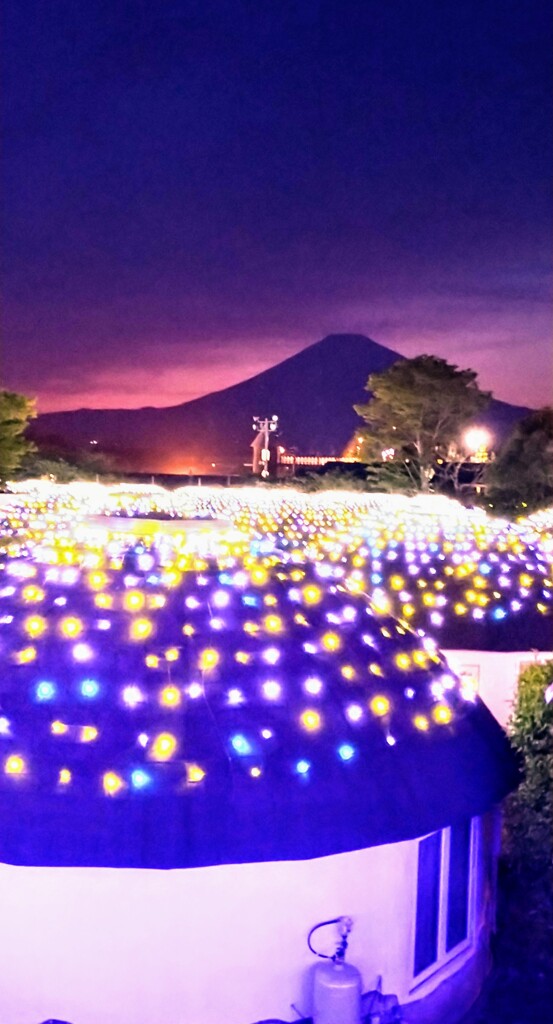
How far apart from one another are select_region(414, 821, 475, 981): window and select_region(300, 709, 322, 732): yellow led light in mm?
971

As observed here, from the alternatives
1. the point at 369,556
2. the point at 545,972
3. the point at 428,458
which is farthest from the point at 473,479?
the point at 545,972

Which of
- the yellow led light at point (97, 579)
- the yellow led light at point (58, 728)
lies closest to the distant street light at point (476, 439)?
the yellow led light at point (97, 579)

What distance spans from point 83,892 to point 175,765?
744 millimetres

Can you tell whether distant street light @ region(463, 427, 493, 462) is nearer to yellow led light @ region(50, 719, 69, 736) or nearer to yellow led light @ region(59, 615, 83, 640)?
yellow led light @ region(59, 615, 83, 640)

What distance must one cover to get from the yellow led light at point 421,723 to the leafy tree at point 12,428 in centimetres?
3092

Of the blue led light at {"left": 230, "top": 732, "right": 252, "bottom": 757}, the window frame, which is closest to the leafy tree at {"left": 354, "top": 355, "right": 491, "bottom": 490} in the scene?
the window frame

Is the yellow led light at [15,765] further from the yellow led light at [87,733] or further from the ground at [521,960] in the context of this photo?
the ground at [521,960]

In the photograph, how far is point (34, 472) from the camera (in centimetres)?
3984

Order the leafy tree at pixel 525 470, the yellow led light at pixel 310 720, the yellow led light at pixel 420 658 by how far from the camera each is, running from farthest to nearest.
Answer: the leafy tree at pixel 525 470
the yellow led light at pixel 420 658
the yellow led light at pixel 310 720

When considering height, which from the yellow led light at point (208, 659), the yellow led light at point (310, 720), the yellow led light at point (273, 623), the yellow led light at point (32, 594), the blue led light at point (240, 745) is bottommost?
the blue led light at point (240, 745)

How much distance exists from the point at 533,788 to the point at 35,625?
336 cm

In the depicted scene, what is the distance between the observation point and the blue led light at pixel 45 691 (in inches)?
198

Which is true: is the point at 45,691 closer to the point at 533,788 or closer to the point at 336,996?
the point at 336,996

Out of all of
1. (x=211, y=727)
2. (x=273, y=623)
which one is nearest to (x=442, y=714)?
(x=273, y=623)
